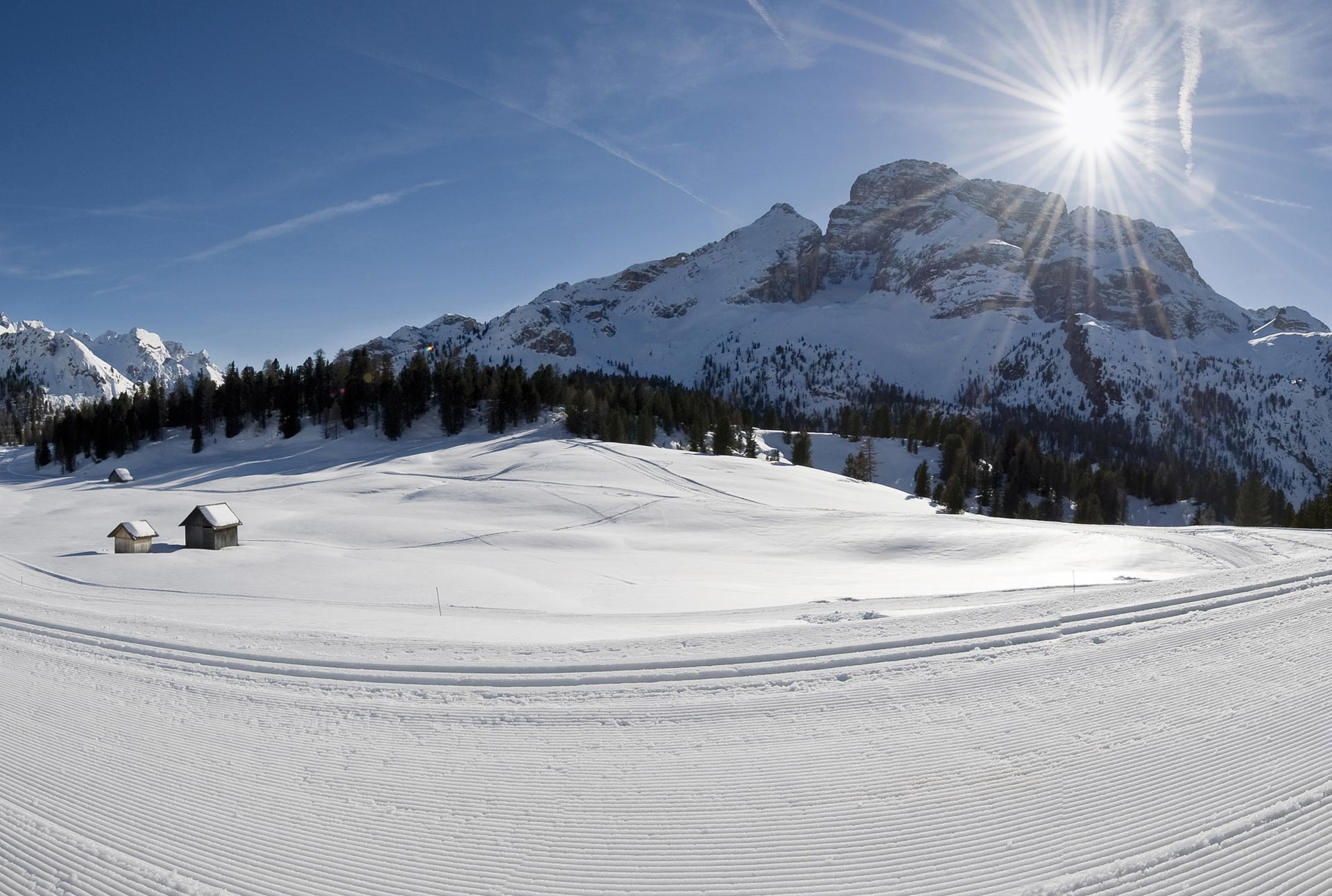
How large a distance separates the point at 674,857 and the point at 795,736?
9.54 feet

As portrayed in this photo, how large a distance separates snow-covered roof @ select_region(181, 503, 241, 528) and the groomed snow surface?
43.0 ft

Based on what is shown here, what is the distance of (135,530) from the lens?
32.9m

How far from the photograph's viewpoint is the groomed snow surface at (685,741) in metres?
6.44

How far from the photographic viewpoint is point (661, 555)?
30.9 metres

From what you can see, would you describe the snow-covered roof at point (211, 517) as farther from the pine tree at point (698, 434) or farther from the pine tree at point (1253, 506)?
the pine tree at point (1253, 506)

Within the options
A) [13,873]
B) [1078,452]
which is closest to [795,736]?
[13,873]

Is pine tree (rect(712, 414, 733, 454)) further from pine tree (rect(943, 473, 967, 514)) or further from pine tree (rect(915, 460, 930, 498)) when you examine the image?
pine tree (rect(943, 473, 967, 514))

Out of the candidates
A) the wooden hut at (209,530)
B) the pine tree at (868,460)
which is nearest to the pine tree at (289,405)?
the wooden hut at (209,530)

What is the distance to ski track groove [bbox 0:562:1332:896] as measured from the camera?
6.34m

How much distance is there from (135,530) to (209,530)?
3589mm

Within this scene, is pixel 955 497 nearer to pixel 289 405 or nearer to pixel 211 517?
pixel 211 517

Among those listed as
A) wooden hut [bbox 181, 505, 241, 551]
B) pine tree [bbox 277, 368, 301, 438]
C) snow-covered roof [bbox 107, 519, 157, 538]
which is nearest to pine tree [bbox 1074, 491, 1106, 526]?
wooden hut [bbox 181, 505, 241, 551]

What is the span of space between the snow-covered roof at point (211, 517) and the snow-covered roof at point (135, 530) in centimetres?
172

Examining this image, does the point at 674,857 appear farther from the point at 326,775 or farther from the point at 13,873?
the point at 13,873
